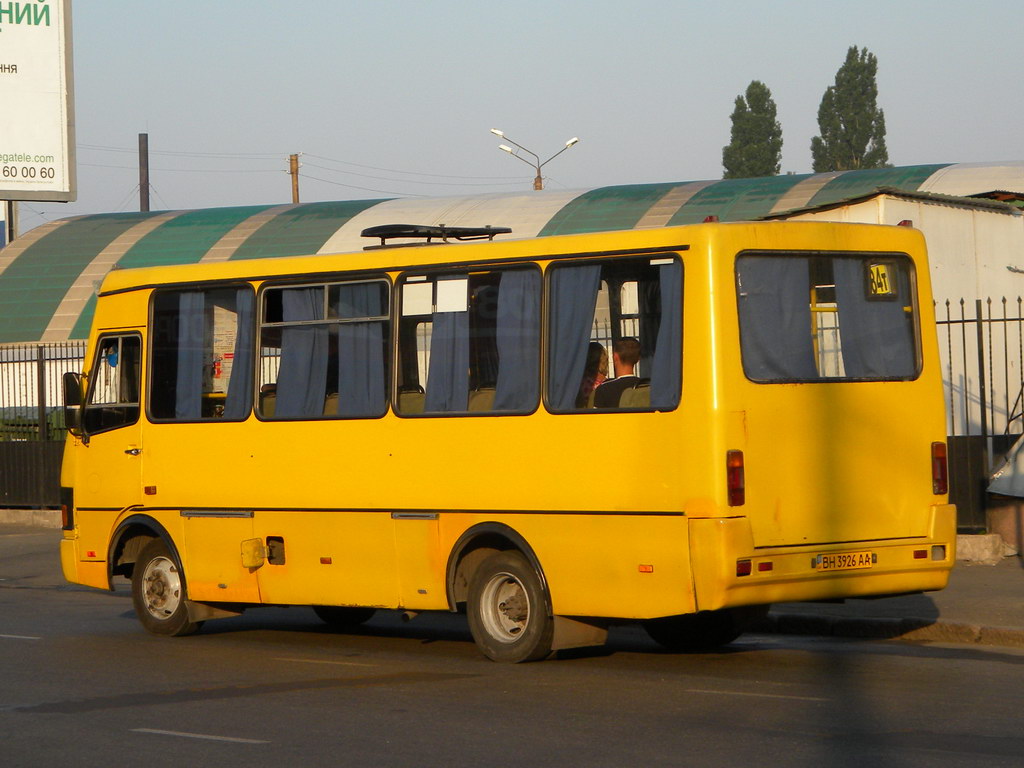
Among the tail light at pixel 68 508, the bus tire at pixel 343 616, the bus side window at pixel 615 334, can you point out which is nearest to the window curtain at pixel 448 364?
the bus side window at pixel 615 334

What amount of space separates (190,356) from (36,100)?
17.1m

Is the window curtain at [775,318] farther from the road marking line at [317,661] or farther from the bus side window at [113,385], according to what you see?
the bus side window at [113,385]

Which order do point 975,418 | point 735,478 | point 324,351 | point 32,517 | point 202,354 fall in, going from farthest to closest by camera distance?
point 32,517 < point 975,418 < point 202,354 < point 324,351 < point 735,478

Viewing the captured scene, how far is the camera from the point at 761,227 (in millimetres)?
10109

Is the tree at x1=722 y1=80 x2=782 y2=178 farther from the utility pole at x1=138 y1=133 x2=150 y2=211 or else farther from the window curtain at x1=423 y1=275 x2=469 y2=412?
the window curtain at x1=423 y1=275 x2=469 y2=412

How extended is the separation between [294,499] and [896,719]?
5.16m

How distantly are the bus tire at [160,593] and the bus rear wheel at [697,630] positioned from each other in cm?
379

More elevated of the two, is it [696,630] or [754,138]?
[754,138]

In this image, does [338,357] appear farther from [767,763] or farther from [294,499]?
[767,763]

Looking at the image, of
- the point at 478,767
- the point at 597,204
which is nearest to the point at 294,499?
the point at 478,767

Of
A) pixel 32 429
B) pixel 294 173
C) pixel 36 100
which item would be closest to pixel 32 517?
pixel 32 429

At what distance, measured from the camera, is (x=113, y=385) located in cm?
1344

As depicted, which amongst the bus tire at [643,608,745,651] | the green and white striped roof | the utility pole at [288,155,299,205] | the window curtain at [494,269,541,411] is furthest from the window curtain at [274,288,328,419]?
the utility pole at [288,155,299,205]

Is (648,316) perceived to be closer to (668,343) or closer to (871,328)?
(668,343)
